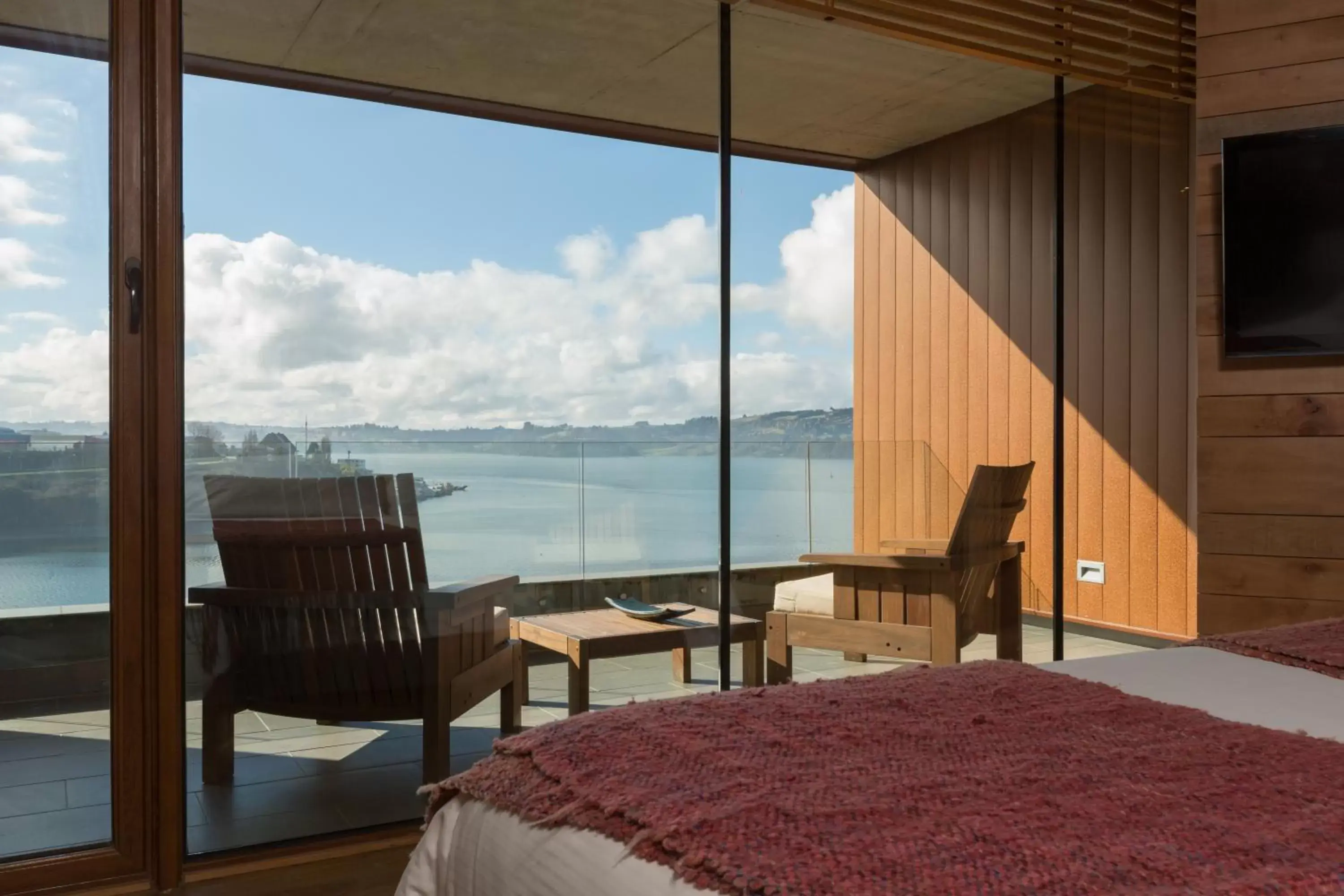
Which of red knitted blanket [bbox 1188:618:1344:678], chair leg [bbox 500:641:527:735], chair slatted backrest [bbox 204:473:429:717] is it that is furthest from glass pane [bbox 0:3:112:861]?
red knitted blanket [bbox 1188:618:1344:678]

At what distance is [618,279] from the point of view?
3.17 m

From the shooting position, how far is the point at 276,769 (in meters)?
2.77

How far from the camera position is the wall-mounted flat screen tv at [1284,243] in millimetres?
3488

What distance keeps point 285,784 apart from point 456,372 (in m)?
1.12

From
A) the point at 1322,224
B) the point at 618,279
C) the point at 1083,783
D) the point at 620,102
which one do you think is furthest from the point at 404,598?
the point at 1322,224

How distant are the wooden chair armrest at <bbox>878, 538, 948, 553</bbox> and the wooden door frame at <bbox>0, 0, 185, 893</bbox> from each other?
211 cm

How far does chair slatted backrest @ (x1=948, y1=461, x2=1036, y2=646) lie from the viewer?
12.1ft

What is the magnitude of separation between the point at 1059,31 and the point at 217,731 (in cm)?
335

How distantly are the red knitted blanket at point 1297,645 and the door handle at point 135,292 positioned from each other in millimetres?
2342

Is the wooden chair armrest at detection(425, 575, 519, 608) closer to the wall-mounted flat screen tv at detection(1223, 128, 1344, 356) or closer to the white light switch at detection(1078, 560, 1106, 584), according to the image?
the white light switch at detection(1078, 560, 1106, 584)

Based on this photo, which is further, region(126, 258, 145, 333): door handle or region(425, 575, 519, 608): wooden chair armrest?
region(425, 575, 519, 608): wooden chair armrest

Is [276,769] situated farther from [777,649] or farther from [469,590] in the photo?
[777,649]

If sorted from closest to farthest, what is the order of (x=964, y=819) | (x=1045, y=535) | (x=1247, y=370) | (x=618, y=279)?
1. (x=964, y=819)
2. (x=618, y=279)
3. (x=1247, y=370)
4. (x=1045, y=535)

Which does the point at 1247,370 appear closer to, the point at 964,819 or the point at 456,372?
the point at 456,372
